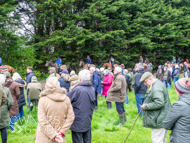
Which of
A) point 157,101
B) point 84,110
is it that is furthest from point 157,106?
point 84,110

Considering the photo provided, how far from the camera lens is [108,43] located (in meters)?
20.4

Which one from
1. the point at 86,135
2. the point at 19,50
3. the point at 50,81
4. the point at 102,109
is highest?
the point at 19,50

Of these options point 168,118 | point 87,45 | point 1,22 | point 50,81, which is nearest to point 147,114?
point 168,118

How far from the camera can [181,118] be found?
2152 mm

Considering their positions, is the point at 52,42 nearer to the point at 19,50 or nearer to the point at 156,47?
the point at 19,50

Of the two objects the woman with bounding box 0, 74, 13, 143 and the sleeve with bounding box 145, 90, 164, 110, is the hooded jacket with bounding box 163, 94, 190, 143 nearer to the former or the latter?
the sleeve with bounding box 145, 90, 164, 110

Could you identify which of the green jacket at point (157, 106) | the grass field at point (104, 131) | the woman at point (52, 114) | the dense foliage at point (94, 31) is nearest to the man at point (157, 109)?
the green jacket at point (157, 106)

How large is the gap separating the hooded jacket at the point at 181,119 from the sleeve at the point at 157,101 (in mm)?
888

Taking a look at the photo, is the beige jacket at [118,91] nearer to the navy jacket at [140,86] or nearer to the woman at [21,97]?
the navy jacket at [140,86]

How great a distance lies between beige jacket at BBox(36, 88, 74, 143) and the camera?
262cm

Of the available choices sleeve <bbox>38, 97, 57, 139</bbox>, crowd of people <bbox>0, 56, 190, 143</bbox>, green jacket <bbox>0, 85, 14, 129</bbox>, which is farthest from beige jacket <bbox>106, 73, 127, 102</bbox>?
sleeve <bbox>38, 97, 57, 139</bbox>

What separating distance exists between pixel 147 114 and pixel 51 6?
678 inches

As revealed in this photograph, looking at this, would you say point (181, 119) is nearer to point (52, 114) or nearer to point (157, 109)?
point (157, 109)

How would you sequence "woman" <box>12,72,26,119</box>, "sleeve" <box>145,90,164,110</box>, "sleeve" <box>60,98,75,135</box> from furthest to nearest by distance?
"woman" <box>12,72,26,119</box>, "sleeve" <box>145,90,164,110</box>, "sleeve" <box>60,98,75,135</box>
